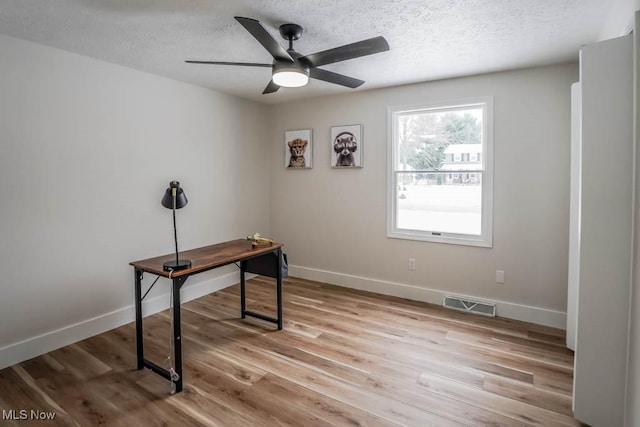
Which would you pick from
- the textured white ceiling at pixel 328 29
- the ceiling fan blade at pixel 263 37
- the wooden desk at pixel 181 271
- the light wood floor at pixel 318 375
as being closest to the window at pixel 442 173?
the textured white ceiling at pixel 328 29

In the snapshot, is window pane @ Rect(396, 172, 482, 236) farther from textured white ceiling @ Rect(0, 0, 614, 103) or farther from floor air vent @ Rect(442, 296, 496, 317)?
textured white ceiling @ Rect(0, 0, 614, 103)

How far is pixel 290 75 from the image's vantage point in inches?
87.8

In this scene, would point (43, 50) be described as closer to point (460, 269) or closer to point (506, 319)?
point (460, 269)

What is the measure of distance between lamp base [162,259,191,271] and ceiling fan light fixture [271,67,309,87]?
55.9 inches

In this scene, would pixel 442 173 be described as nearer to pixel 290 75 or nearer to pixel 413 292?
pixel 413 292

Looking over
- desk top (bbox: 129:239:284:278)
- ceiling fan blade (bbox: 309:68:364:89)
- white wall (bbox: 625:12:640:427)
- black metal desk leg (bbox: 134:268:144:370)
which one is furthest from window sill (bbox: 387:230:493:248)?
black metal desk leg (bbox: 134:268:144:370)

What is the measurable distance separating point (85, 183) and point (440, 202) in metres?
3.47

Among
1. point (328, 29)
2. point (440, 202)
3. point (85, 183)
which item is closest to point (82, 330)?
point (85, 183)

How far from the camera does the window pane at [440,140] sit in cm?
348

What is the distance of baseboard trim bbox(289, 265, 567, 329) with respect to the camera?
3.18m

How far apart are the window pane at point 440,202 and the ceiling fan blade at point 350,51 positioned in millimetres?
1988

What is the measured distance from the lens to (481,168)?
3.44 metres

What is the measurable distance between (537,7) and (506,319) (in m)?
2.70

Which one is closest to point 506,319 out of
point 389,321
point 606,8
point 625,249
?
point 389,321
